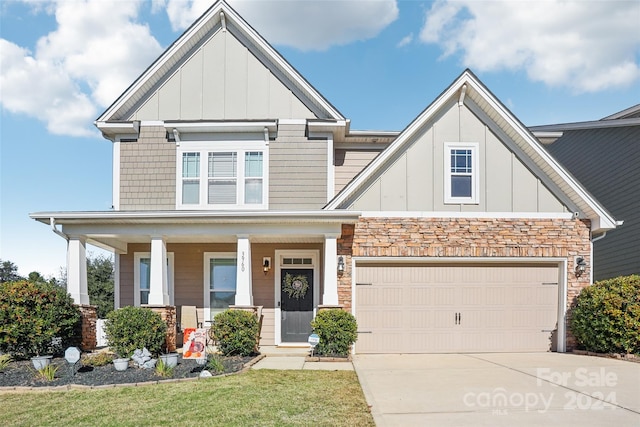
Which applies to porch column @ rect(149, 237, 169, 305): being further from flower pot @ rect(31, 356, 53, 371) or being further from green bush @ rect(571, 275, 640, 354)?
green bush @ rect(571, 275, 640, 354)

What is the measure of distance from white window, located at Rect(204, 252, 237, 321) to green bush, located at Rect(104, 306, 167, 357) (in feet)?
9.29

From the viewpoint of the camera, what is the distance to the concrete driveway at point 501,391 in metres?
6.24

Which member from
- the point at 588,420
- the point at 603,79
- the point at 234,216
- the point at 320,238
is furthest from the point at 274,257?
the point at 603,79

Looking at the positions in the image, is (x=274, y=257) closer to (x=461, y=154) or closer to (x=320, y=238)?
(x=320, y=238)

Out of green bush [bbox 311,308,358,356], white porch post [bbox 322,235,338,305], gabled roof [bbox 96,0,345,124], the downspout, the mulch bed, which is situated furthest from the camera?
gabled roof [bbox 96,0,345,124]

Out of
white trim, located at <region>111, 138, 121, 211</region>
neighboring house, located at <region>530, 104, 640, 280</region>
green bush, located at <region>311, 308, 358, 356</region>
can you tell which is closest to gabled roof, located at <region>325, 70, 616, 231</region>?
green bush, located at <region>311, 308, 358, 356</region>

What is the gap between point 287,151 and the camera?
44.8 feet

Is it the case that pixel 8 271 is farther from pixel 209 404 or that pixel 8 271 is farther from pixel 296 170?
pixel 209 404

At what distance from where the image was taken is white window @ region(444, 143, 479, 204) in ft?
41.3

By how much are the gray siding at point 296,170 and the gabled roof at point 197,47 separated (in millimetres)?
844

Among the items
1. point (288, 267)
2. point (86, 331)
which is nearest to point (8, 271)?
point (86, 331)

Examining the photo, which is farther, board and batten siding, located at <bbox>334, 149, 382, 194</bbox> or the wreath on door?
board and batten siding, located at <bbox>334, 149, 382, 194</bbox>

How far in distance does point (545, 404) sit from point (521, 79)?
41.0ft

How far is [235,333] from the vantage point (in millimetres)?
10961
